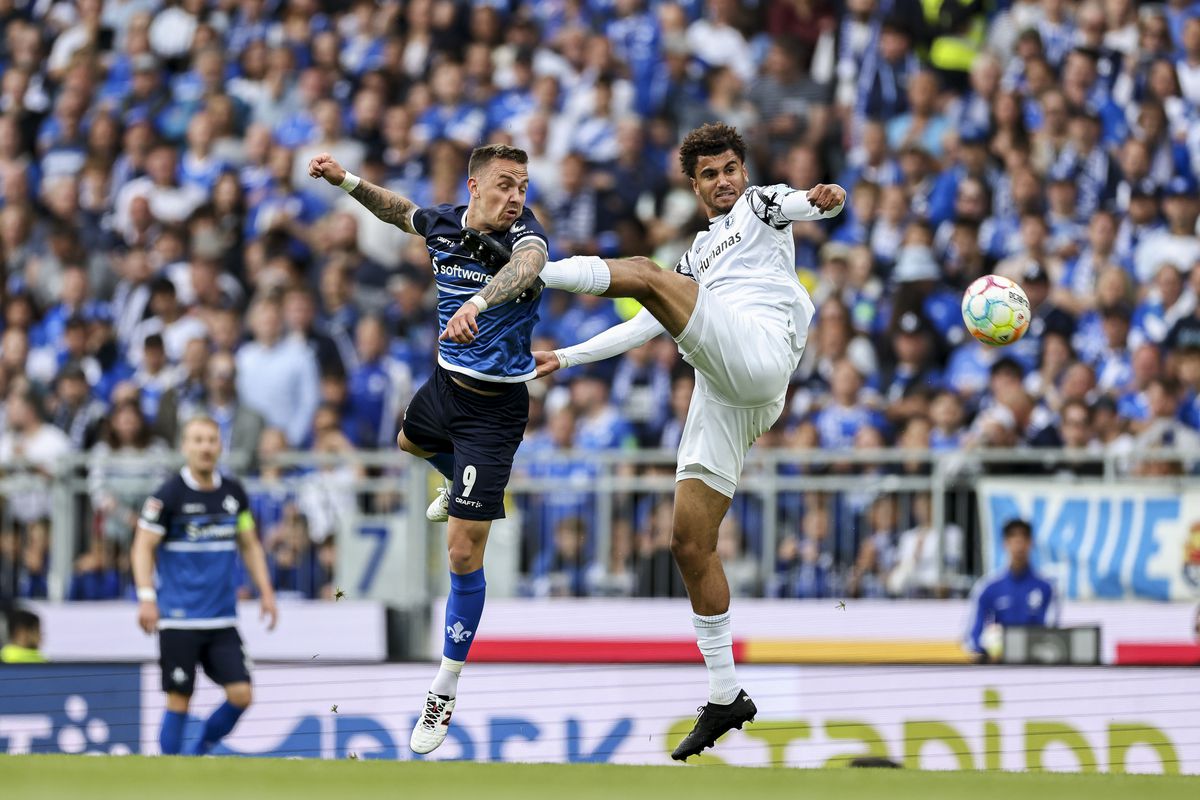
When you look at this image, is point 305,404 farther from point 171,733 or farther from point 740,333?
point 740,333

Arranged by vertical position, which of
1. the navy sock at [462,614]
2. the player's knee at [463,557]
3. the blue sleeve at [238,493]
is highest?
the blue sleeve at [238,493]

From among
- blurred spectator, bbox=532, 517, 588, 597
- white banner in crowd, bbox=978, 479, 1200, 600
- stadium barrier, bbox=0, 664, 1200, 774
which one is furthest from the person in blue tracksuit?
blurred spectator, bbox=532, 517, 588, 597

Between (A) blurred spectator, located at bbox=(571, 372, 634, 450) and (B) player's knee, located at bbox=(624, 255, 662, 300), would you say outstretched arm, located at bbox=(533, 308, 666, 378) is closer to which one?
(B) player's knee, located at bbox=(624, 255, 662, 300)

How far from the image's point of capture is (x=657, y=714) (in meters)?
11.2

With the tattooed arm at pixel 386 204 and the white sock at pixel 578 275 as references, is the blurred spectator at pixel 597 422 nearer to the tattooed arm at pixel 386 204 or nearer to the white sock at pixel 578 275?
the tattooed arm at pixel 386 204

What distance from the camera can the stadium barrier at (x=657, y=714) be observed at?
1069 centimetres

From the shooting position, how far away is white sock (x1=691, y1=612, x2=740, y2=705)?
29.7 feet

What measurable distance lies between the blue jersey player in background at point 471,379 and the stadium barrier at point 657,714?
2331 mm

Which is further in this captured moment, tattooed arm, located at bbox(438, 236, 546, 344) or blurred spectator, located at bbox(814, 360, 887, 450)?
blurred spectator, located at bbox(814, 360, 887, 450)

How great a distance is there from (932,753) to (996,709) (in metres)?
0.45

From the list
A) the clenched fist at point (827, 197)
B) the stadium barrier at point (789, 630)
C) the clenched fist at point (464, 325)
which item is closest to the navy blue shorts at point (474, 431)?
the clenched fist at point (464, 325)

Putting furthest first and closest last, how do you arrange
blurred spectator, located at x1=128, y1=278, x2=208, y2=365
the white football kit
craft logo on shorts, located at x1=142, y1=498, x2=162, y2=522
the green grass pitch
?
blurred spectator, located at x1=128, y1=278, x2=208, y2=365
craft logo on shorts, located at x1=142, y1=498, x2=162, y2=522
the white football kit
the green grass pitch

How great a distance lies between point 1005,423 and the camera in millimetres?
13984

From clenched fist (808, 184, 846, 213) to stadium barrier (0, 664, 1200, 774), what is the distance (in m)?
3.52
